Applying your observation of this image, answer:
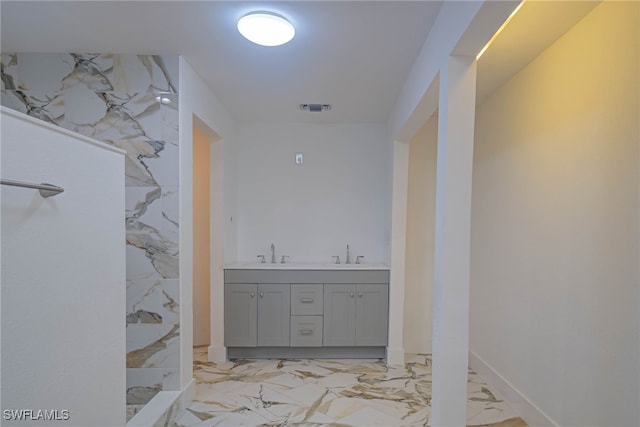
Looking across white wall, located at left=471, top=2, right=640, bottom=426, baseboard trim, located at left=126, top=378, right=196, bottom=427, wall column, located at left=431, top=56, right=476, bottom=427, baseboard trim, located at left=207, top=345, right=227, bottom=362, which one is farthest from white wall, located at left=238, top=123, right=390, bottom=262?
wall column, located at left=431, top=56, right=476, bottom=427

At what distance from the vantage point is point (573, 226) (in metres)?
1.75

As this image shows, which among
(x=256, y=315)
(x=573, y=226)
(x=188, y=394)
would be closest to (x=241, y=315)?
(x=256, y=315)

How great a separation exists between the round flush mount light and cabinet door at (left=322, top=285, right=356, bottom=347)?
2.23 metres

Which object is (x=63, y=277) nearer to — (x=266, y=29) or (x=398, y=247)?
(x=266, y=29)

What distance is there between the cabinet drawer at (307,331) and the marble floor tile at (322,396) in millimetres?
193

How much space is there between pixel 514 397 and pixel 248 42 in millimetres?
3107

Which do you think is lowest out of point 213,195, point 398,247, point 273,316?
point 273,316

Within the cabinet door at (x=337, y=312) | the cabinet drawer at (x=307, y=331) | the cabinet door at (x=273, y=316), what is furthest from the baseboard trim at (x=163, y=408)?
the cabinet door at (x=337, y=312)

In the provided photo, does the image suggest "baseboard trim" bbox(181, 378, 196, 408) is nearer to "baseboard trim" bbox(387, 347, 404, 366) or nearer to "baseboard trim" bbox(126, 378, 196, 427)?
"baseboard trim" bbox(126, 378, 196, 427)

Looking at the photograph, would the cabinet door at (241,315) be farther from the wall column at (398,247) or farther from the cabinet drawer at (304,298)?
the wall column at (398,247)

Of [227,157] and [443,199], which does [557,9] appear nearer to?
[443,199]

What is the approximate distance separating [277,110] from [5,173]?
2501 mm

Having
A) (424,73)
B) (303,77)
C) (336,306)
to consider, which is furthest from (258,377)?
(424,73)

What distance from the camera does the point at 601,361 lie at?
1.55 m
